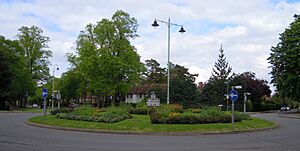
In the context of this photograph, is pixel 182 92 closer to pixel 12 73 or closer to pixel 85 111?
pixel 12 73

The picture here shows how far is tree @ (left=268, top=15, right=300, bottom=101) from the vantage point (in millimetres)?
58884

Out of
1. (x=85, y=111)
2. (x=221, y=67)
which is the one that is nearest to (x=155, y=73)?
(x=221, y=67)

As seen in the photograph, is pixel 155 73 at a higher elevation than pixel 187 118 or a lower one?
higher

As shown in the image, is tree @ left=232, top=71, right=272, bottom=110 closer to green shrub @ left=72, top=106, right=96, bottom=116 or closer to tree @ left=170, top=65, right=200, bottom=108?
tree @ left=170, top=65, right=200, bottom=108

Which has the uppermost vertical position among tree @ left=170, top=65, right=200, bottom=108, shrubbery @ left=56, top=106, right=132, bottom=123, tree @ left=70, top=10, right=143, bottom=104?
tree @ left=70, top=10, right=143, bottom=104

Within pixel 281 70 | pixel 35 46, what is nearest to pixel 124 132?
pixel 281 70

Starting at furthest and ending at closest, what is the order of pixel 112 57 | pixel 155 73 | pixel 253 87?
pixel 155 73 < pixel 253 87 < pixel 112 57

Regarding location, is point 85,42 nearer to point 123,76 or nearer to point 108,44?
point 108,44

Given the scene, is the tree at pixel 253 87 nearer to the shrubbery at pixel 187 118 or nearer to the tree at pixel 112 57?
the tree at pixel 112 57

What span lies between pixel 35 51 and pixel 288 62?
4847 cm

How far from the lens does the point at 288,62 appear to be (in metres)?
60.0

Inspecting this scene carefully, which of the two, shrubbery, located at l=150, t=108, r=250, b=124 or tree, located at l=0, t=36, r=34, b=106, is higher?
tree, located at l=0, t=36, r=34, b=106

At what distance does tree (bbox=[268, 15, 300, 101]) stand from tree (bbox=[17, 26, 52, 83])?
1818 inches

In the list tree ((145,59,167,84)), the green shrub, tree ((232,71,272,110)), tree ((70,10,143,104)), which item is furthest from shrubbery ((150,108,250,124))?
tree ((145,59,167,84))
